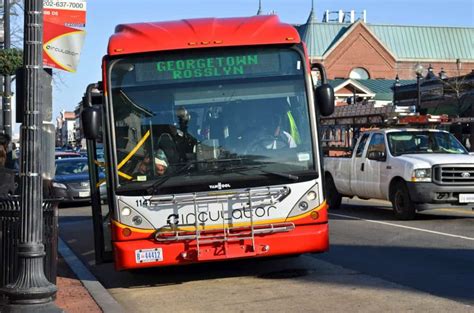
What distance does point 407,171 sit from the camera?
14836 millimetres

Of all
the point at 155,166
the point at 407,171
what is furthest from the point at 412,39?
the point at 155,166

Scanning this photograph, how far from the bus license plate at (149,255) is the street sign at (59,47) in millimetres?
3098

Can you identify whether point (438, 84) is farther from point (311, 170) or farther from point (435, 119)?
point (311, 170)

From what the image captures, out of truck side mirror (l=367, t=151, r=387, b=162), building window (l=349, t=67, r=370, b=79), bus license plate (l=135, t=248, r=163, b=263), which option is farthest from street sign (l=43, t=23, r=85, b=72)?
building window (l=349, t=67, r=370, b=79)

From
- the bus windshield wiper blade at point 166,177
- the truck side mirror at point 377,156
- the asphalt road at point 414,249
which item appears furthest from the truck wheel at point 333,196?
the bus windshield wiper blade at point 166,177

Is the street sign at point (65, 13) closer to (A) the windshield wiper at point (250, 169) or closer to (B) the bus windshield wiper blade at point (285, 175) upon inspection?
(A) the windshield wiper at point (250, 169)

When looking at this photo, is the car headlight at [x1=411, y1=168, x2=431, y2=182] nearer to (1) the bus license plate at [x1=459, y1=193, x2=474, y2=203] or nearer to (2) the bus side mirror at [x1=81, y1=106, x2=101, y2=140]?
(1) the bus license plate at [x1=459, y1=193, x2=474, y2=203]

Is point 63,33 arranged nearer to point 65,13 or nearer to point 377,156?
point 65,13

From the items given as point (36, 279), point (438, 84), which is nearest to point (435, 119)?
point (36, 279)

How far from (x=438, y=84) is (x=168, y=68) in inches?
1572

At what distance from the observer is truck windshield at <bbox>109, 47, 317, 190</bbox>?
28.6 feet

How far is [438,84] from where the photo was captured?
46219mm

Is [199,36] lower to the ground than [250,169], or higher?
higher

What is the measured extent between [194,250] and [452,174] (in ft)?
25.2
